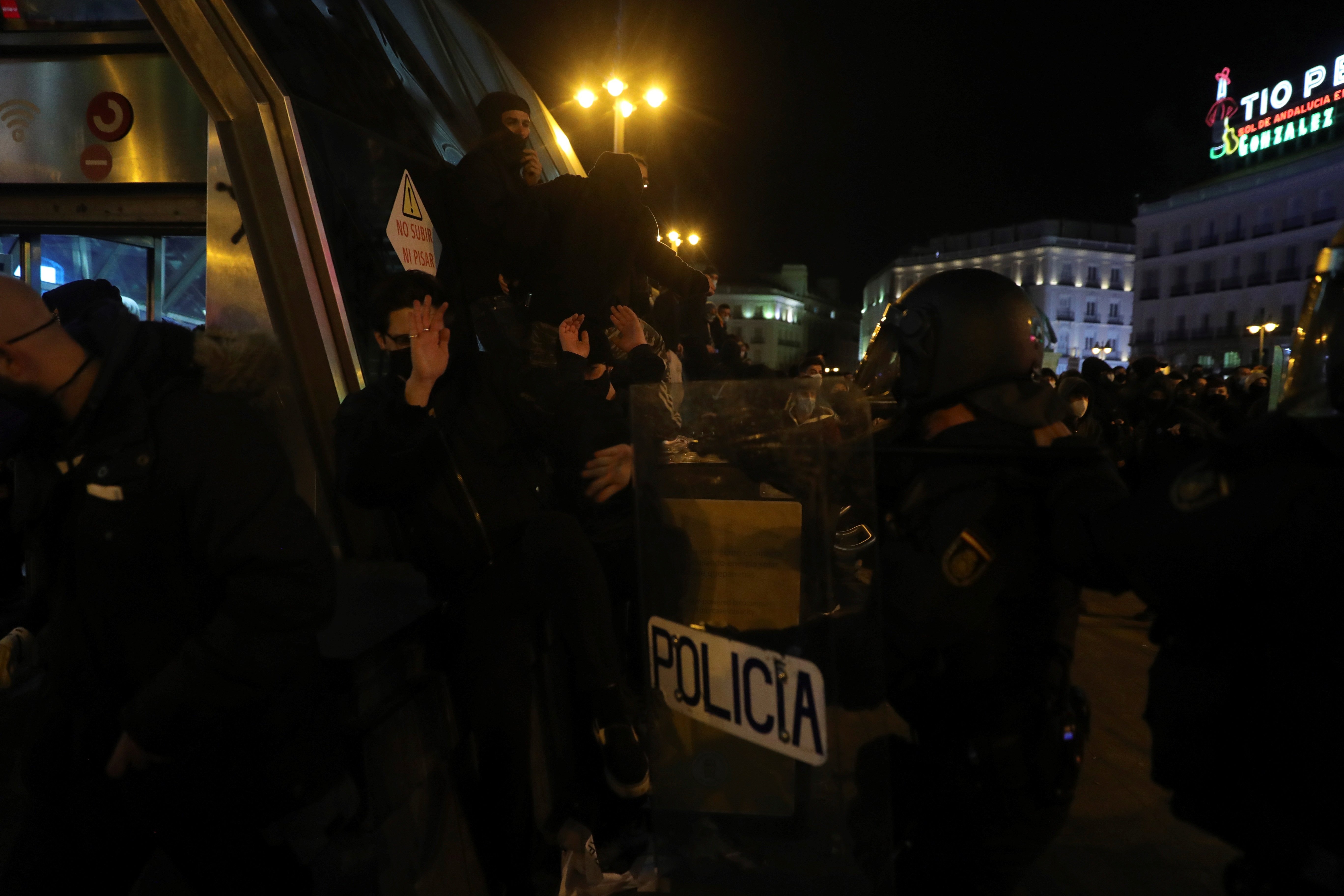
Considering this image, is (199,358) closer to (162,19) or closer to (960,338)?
(960,338)

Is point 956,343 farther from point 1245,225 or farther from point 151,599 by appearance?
point 1245,225

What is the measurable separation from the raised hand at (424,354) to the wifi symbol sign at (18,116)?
3888 mm

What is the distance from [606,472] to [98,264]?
16.4 ft

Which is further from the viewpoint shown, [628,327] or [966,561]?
[628,327]

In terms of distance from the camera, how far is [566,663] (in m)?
2.88

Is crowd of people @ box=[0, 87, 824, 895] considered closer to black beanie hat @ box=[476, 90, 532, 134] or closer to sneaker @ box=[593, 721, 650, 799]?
sneaker @ box=[593, 721, 650, 799]

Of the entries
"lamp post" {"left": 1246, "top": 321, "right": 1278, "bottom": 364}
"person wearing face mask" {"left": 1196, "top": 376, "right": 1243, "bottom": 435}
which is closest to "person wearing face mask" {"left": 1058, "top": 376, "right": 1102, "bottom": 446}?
"person wearing face mask" {"left": 1196, "top": 376, "right": 1243, "bottom": 435}

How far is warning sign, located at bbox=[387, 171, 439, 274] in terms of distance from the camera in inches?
168

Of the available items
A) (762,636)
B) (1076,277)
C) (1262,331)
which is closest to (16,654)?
(762,636)

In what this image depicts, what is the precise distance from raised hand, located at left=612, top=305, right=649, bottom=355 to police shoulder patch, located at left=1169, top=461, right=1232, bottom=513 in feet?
8.39

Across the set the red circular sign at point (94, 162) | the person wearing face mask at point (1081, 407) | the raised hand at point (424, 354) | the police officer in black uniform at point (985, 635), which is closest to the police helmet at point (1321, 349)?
the police officer in black uniform at point (985, 635)

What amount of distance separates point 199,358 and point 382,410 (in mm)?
635

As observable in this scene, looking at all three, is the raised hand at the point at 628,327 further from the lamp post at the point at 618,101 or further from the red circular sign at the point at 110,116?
the lamp post at the point at 618,101

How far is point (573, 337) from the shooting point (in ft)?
10.4
